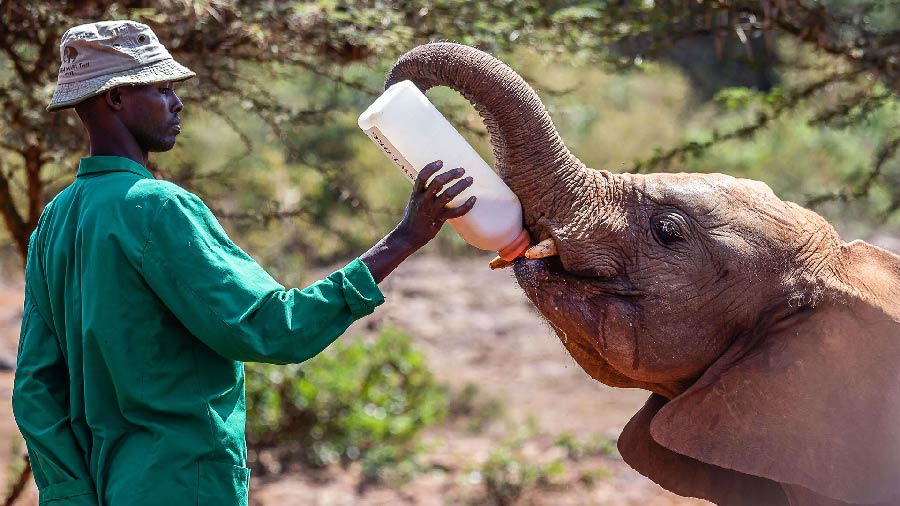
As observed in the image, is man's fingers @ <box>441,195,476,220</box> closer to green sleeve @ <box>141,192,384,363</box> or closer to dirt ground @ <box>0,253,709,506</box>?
green sleeve @ <box>141,192,384,363</box>

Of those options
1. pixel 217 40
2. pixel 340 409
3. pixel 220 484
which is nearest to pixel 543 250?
pixel 220 484

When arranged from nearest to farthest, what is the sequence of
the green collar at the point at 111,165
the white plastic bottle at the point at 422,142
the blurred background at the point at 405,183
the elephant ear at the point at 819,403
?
the green collar at the point at 111,165 → the white plastic bottle at the point at 422,142 → the elephant ear at the point at 819,403 → the blurred background at the point at 405,183

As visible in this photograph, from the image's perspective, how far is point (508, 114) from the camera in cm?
346

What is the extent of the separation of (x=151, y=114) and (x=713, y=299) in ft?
5.40

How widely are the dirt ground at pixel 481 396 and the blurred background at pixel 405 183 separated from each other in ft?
0.09

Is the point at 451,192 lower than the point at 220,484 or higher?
higher

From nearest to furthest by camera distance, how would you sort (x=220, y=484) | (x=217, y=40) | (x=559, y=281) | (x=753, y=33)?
(x=220, y=484), (x=559, y=281), (x=217, y=40), (x=753, y=33)

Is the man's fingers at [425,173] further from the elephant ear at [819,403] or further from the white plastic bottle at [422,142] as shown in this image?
the elephant ear at [819,403]

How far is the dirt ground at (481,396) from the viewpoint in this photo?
836 cm

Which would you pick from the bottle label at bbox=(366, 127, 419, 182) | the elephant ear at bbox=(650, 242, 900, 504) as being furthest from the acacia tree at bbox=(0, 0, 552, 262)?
the elephant ear at bbox=(650, 242, 900, 504)

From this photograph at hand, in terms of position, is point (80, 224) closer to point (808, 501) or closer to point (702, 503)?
point (808, 501)

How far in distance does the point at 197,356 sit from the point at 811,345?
169 centimetres

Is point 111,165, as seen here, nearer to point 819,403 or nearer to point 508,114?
point 508,114

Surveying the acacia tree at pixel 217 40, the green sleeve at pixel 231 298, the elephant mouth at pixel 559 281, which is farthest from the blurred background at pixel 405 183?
the green sleeve at pixel 231 298
